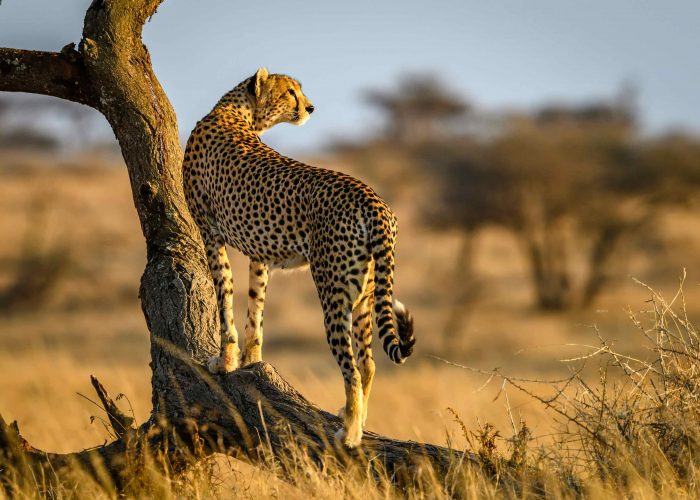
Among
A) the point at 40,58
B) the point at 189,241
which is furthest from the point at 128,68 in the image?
the point at 189,241

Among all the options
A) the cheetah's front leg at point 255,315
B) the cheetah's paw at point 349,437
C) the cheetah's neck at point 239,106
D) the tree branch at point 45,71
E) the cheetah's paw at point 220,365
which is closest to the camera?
the cheetah's paw at point 349,437

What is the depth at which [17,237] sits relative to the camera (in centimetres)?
2183

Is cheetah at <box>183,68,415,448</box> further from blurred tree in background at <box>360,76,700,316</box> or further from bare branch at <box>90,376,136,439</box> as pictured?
blurred tree in background at <box>360,76,700,316</box>

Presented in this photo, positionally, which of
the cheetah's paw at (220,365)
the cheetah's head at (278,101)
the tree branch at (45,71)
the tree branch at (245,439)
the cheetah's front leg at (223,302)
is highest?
the cheetah's head at (278,101)

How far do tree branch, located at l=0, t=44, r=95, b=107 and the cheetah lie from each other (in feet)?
2.13

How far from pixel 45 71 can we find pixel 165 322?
1.47 m

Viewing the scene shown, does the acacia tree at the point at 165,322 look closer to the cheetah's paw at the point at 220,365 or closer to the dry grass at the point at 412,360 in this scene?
the cheetah's paw at the point at 220,365

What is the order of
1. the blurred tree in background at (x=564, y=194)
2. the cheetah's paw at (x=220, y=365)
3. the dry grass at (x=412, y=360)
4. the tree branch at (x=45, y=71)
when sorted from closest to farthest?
the dry grass at (x=412, y=360) < the cheetah's paw at (x=220, y=365) < the tree branch at (x=45, y=71) < the blurred tree in background at (x=564, y=194)

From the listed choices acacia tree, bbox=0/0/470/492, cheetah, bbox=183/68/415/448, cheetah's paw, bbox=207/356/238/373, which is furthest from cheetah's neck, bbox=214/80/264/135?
cheetah's paw, bbox=207/356/238/373

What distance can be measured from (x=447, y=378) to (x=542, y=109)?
24449 mm

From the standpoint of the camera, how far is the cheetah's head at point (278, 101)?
5594 millimetres

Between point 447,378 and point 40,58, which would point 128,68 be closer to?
point 40,58

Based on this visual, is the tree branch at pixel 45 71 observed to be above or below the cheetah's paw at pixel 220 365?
above

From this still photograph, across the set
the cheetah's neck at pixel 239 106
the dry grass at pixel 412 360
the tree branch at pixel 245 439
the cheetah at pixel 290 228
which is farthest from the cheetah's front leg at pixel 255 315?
the cheetah's neck at pixel 239 106
